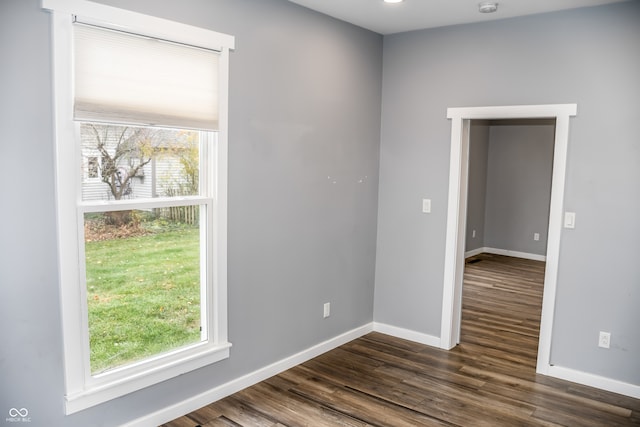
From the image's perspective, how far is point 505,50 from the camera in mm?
3787

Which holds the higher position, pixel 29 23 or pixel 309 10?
pixel 309 10

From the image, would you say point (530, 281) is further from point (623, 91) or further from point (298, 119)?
point (298, 119)

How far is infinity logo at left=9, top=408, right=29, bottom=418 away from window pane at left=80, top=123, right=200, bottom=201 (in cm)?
103


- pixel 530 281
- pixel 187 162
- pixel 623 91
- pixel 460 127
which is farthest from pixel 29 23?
pixel 530 281

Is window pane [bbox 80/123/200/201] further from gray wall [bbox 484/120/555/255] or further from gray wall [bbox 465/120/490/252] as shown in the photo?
gray wall [bbox 484/120/555/255]

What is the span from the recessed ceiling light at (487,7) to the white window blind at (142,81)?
6.03ft

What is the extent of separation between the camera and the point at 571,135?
3.53 m

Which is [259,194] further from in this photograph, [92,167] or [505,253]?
[505,253]

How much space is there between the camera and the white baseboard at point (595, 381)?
135 inches

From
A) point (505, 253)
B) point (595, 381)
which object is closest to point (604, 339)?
point (595, 381)

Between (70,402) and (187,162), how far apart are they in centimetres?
142

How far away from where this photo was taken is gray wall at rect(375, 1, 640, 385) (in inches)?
132

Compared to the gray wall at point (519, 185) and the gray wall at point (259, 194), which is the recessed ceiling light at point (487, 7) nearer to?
the gray wall at point (259, 194)

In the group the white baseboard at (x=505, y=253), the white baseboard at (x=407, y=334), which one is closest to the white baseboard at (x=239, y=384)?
the white baseboard at (x=407, y=334)
